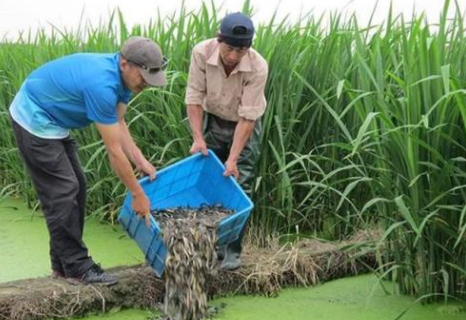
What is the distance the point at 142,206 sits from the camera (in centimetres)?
286

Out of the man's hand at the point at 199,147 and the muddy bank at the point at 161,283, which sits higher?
the man's hand at the point at 199,147

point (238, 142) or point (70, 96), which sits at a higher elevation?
point (70, 96)

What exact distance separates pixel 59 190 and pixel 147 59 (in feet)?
2.00

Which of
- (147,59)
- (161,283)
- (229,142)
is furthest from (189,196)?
(147,59)

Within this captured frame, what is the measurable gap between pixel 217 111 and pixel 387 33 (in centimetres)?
86

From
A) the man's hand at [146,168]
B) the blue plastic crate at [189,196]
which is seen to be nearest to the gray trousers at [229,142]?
the blue plastic crate at [189,196]

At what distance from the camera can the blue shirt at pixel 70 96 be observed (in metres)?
2.78

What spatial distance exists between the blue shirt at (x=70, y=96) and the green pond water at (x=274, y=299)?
0.70 metres

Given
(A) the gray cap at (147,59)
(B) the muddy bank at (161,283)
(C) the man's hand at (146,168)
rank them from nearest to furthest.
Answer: (A) the gray cap at (147,59)
(B) the muddy bank at (161,283)
(C) the man's hand at (146,168)

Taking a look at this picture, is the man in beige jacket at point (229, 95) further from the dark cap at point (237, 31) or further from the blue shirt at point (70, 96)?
the blue shirt at point (70, 96)

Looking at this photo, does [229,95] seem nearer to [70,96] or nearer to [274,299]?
[70,96]

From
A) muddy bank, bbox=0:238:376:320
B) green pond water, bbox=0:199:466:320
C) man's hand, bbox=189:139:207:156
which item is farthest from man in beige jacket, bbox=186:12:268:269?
green pond water, bbox=0:199:466:320

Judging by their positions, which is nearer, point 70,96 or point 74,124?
point 70,96

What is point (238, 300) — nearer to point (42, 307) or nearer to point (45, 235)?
point (42, 307)
